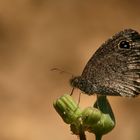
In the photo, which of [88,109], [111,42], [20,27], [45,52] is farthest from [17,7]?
[88,109]

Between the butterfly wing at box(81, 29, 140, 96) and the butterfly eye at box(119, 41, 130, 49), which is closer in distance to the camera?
the butterfly wing at box(81, 29, 140, 96)

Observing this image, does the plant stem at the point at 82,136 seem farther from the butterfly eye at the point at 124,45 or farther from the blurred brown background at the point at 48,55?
the blurred brown background at the point at 48,55

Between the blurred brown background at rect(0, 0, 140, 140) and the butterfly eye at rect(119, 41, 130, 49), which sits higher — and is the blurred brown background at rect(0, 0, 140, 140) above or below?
above

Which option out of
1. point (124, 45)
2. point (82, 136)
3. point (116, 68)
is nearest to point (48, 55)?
point (124, 45)

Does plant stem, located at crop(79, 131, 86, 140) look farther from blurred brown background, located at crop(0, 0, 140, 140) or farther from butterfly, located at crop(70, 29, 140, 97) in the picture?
blurred brown background, located at crop(0, 0, 140, 140)

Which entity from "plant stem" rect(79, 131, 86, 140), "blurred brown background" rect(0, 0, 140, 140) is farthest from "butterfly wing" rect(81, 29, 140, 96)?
"blurred brown background" rect(0, 0, 140, 140)

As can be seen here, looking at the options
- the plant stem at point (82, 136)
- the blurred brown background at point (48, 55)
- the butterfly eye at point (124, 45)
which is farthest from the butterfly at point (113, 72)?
the blurred brown background at point (48, 55)

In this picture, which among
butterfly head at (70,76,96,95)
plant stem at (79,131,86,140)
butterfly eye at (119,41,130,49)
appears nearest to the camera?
plant stem at (79,131,86,140)
